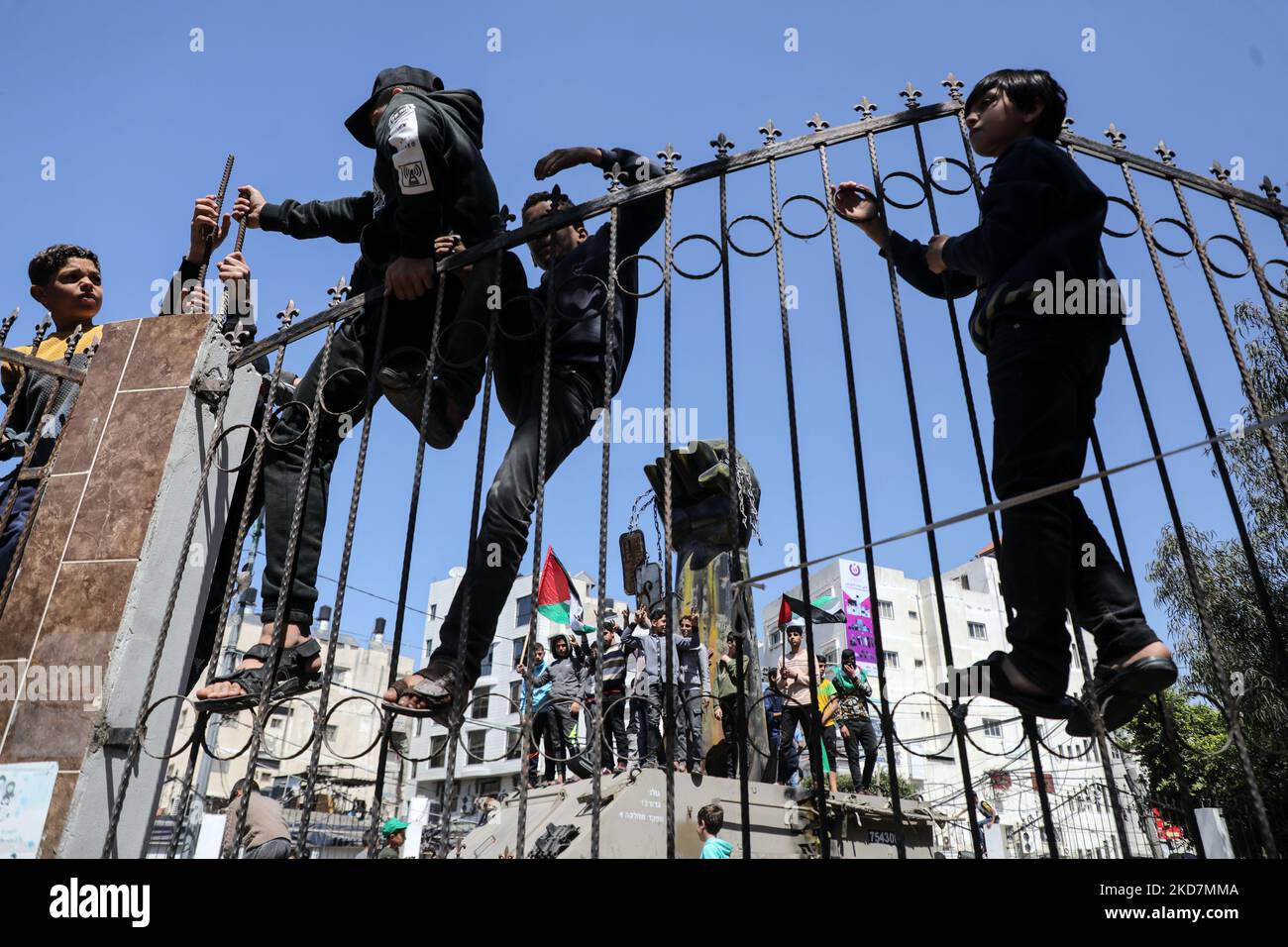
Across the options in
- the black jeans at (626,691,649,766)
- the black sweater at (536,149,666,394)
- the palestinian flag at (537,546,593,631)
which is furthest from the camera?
the palestinian flag at (537,546,593,631)

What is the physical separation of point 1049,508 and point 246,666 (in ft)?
8.54

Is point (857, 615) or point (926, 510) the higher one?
point (857, 615)

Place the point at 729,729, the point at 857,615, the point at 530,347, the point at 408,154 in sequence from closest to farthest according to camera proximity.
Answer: the point at 408,154, the point at 530,347, the point at 729,729, the point at 857,615

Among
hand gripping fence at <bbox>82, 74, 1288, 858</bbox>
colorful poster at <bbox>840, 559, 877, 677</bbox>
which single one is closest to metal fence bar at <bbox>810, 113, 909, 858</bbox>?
hand gripping fence at <bbox>82, 74, 1288, 858</bbox>

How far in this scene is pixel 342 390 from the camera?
349 cm

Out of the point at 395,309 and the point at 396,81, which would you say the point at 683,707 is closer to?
the point at 395,309

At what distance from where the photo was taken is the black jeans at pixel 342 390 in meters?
3.19

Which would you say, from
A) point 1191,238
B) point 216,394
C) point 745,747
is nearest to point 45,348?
point 216,394

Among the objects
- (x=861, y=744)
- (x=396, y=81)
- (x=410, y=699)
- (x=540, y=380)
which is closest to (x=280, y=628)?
(x=410, y=699)

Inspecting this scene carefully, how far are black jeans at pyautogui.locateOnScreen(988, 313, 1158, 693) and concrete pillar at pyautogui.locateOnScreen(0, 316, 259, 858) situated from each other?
8.94 ft

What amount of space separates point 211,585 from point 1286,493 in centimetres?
358

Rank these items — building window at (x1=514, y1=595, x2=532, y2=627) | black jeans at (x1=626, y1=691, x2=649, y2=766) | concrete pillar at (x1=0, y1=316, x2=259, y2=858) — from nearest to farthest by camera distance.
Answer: concrete pillar at (x1=0, y1=316, x2=259, y2=858), black jeans at (x1=626, y1=691, x2=649, y2=766), building window at (x1=514, y1=595, x2=532, y2=627)

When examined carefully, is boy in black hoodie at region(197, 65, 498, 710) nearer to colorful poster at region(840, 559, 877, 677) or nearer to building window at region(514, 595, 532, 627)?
colorful poster at region(840, 559, 877, 677)

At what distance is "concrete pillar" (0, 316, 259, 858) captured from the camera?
2748mm
